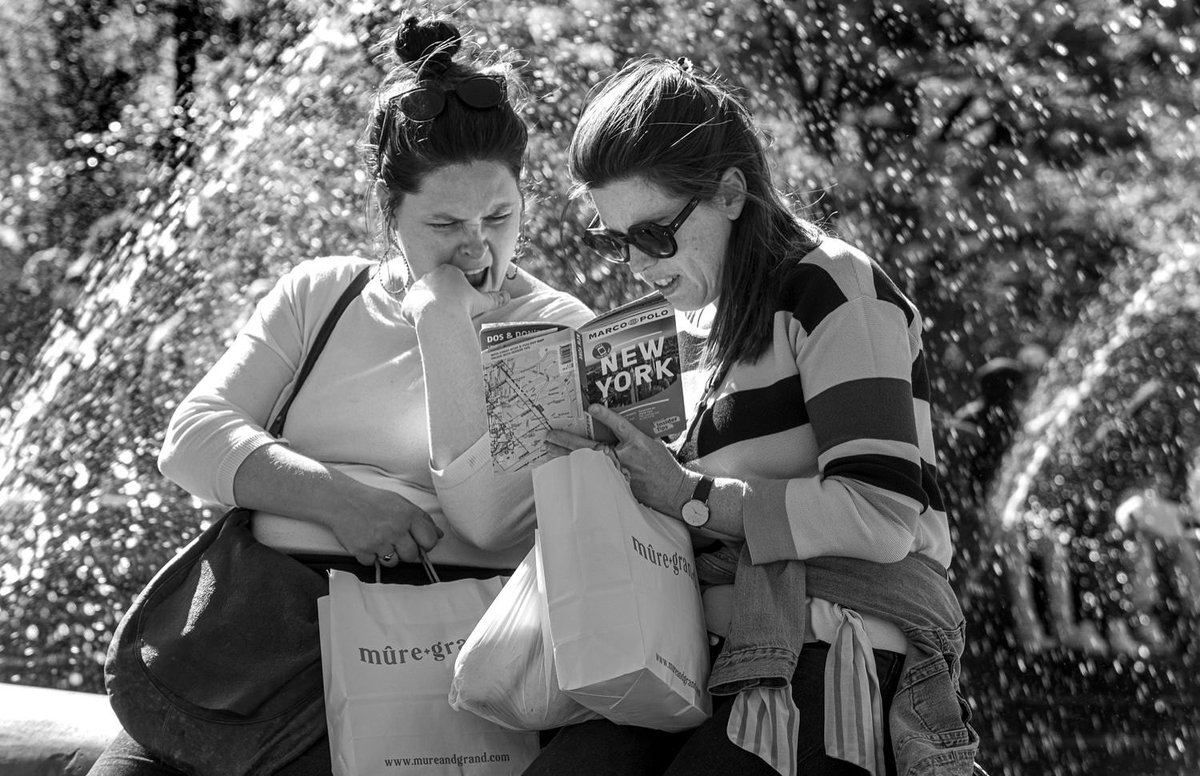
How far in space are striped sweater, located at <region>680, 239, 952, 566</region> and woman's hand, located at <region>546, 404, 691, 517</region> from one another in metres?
0.10

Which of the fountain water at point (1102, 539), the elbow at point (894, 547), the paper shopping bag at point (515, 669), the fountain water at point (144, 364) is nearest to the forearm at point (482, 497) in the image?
the paper shopping bag at point (515, 669)

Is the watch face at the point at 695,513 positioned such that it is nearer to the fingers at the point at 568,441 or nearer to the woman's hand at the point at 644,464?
the woman's hand at the point at 644,464

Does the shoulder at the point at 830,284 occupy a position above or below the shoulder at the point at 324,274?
above

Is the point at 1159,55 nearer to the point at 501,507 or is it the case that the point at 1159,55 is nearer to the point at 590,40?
the point at 590,40

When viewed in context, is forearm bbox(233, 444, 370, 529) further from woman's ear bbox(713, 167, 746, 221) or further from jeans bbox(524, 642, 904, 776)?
woman's ear bbox(713, 167, 746, 221)

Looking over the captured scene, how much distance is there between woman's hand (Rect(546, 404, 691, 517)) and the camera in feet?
6.49

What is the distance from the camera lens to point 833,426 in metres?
1.91

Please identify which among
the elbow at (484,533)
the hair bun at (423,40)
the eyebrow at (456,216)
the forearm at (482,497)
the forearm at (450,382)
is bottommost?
the elbow at (484,533)

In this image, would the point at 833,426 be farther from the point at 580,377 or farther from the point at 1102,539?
the point at 1102,539

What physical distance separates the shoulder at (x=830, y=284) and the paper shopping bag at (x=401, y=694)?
0.69 meters

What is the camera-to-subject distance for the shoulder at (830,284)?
1.96 m

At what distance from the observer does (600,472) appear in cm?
190

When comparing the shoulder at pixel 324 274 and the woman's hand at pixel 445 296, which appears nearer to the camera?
the woman's hand at pixel 445 296

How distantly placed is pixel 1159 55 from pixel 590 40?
2.86m
